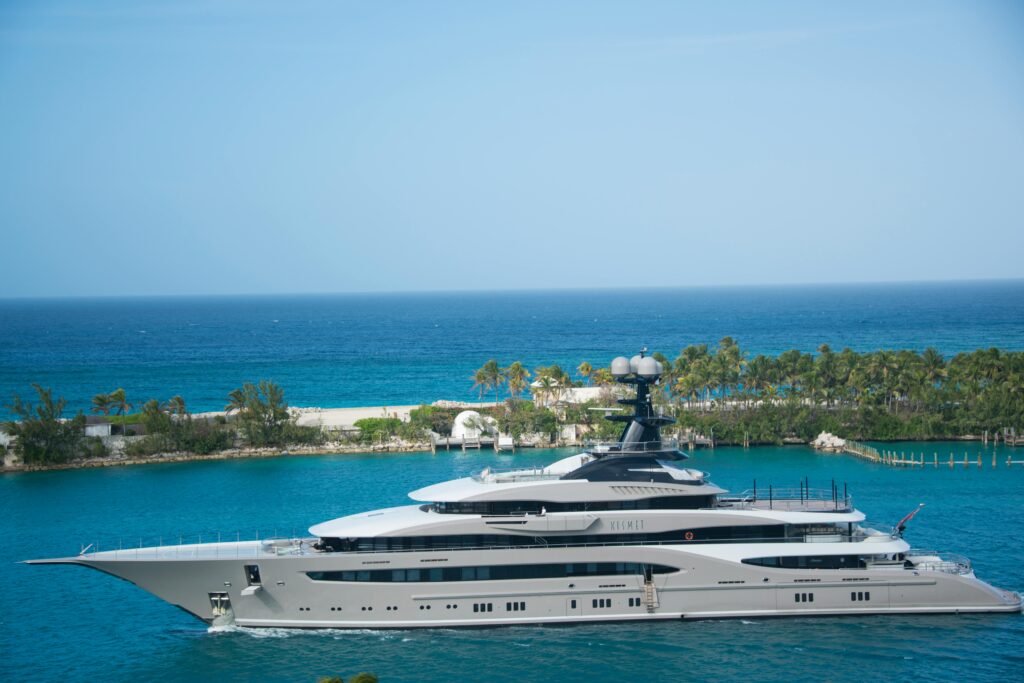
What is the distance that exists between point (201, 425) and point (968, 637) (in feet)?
142

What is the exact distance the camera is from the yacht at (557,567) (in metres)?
29.1

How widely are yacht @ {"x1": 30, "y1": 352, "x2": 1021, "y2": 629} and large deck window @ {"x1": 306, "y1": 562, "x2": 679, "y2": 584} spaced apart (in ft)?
0.11

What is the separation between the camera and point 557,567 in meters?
29.5

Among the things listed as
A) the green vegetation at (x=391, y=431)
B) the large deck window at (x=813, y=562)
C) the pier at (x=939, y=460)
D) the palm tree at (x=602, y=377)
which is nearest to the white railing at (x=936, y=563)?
the large deck window at (x=813, y=562)

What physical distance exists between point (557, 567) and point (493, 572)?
5.76ft

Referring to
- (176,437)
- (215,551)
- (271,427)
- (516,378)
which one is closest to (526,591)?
(215,551)

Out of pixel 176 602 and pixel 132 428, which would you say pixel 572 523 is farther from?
pixel 132 428

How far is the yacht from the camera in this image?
95.5ft

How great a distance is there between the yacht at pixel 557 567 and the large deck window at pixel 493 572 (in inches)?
1.3

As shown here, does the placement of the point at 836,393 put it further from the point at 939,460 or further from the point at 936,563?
the point at 936,563

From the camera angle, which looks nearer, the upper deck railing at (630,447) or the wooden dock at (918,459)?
the upper deck railing at (630,447)

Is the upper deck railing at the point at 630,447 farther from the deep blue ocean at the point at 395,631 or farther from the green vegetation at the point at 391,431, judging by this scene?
the green vegetation at the point at 391,431

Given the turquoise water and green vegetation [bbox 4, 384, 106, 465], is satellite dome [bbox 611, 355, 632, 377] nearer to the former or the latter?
the turquoise water

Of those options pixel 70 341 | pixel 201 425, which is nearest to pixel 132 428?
pixel 201 425
